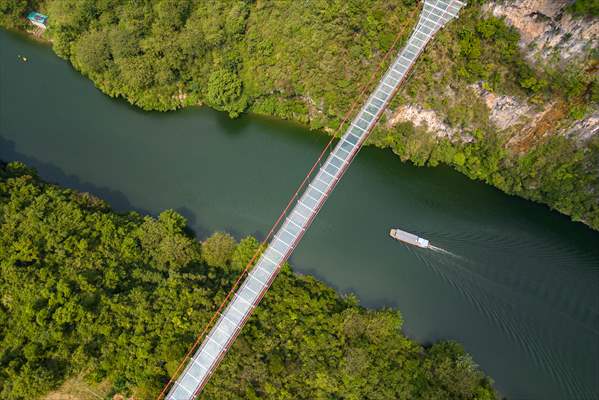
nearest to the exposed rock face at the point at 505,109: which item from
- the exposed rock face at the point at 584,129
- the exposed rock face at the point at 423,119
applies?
the exposed rock face at the point at 584,129

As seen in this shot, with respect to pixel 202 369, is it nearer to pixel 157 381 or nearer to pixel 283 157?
pixel 157 381

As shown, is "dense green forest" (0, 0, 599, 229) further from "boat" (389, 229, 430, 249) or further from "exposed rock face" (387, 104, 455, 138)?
"boat" (389, 229, 430, 249)

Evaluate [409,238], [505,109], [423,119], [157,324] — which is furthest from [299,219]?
[505,109]

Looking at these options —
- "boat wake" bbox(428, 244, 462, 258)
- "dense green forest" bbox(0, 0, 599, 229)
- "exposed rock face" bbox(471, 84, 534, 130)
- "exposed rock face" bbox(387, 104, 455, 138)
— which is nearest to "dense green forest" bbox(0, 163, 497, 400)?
"boat wake" bbox(428, 244, 462, 258)

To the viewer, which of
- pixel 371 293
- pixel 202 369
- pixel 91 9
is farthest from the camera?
pixel 91 9

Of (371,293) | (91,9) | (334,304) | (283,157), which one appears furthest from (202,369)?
(91,9)

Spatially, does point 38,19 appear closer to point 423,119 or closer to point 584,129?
point 423,119
